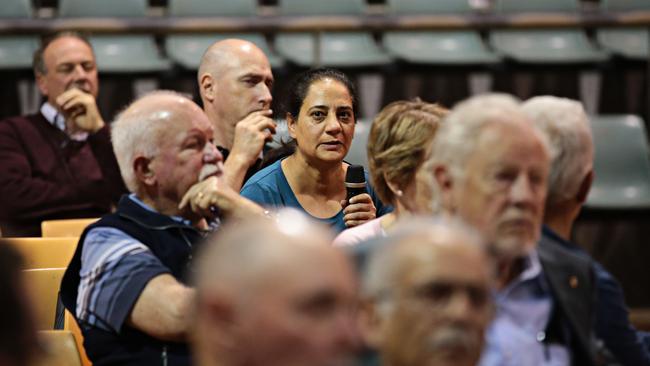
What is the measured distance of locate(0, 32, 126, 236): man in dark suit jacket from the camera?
4.26 m

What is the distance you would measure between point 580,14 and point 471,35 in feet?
1.88

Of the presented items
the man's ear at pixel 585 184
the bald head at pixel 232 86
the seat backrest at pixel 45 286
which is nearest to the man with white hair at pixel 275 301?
the man's ear at pixel 585 184

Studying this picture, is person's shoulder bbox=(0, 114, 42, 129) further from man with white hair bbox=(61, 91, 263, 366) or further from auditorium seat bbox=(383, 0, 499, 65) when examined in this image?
man with white hair bbox=(61, 91, 263, 366)

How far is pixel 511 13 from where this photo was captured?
228 inches

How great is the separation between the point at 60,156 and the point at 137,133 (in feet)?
7.02

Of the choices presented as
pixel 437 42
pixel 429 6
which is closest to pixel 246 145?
pixel 437 42

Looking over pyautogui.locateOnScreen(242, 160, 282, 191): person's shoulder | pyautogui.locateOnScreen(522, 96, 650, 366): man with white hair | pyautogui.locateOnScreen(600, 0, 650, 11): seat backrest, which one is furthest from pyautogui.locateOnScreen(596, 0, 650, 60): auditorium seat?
pyautogui.locateOnScreen(522, 96, 650, 366): man with white hair

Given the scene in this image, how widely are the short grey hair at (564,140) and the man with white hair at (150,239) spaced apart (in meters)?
0.69

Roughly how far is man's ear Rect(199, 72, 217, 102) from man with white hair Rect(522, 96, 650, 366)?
1.82 meters

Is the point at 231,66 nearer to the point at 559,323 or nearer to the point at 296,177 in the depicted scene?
the point at 296,177

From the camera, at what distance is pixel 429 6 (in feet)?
19.3

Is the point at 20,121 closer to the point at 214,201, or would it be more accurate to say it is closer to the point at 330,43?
the point at 330,43

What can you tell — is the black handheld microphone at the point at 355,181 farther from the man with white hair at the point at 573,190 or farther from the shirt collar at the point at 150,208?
the man with white hair at the point at 573,190

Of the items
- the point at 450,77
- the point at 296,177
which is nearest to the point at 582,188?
the point at 296,177
